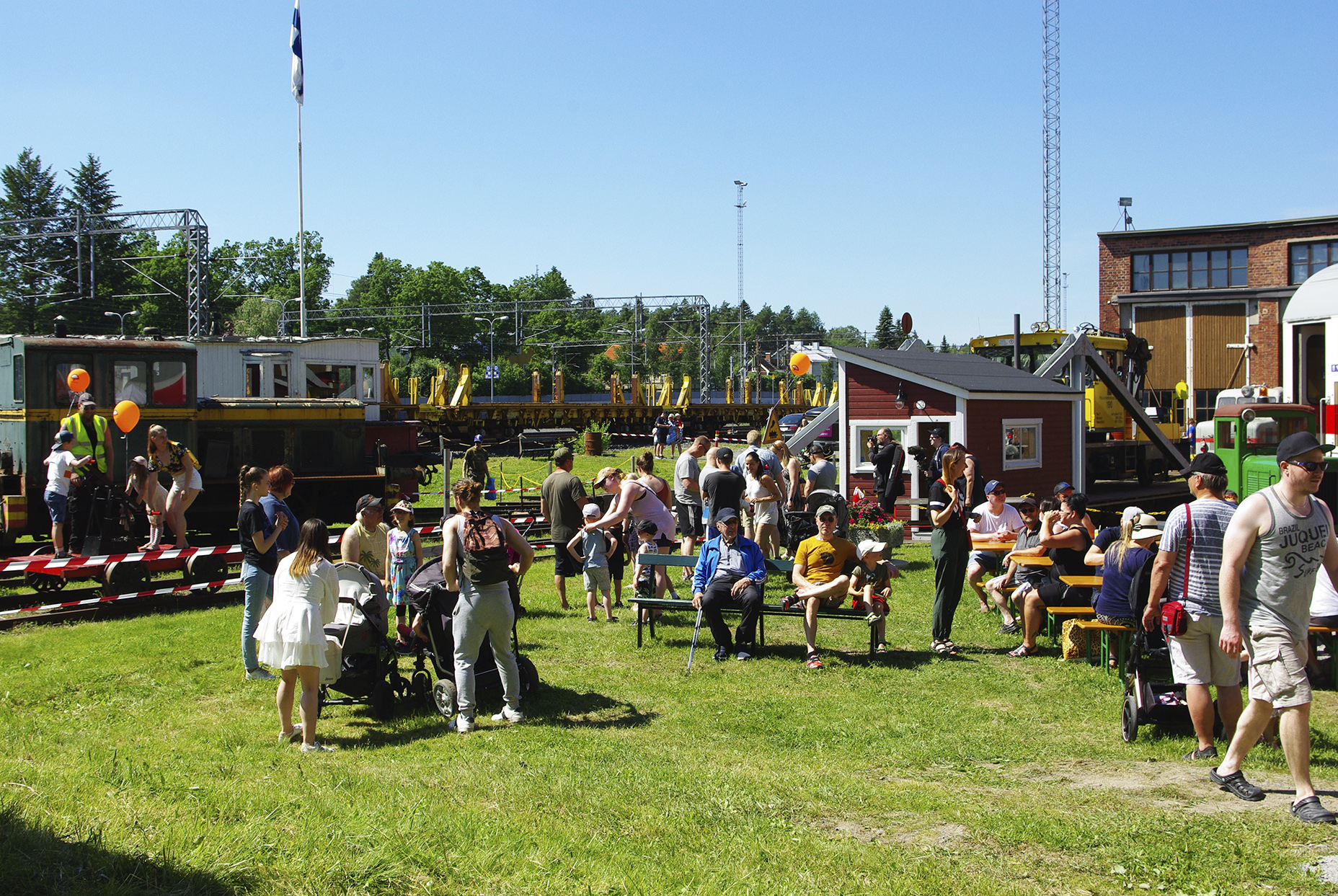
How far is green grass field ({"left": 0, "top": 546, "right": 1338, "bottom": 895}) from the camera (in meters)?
4.15

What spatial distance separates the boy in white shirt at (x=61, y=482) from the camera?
40.9 feet

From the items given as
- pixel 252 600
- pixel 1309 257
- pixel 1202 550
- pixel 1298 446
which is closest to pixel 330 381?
pixel 252 600

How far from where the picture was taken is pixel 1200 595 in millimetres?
5332

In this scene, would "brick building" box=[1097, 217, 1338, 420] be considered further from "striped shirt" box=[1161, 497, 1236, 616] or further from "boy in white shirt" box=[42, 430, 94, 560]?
"striped shirt" box=[1161, 497, 1236, 616]

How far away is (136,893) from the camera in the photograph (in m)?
3.80

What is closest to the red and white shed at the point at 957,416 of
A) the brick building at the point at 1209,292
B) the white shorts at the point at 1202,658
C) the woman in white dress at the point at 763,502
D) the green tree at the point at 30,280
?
the woman in white dress at the point at 763,502

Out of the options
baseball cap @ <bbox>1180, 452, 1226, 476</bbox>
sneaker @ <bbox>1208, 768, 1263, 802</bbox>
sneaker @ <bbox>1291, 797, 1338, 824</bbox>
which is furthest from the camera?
baseball cap @ <bbox>1180, 452, 1226, 476</bbox>

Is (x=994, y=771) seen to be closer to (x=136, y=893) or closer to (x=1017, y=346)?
(x=136, y=893)

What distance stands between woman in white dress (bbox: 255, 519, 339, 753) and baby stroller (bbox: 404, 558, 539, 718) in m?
0.87

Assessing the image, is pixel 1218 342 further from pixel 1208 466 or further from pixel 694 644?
pixel 1208 466

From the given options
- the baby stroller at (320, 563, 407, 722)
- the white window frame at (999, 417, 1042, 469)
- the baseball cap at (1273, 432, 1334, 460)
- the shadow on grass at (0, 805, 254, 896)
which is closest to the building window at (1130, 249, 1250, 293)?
the white window frame at (999, 417, 1042, 469)

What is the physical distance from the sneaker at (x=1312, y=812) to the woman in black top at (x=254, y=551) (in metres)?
6.27

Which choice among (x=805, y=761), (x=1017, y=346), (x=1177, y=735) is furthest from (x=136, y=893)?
(x=1017, y=346)

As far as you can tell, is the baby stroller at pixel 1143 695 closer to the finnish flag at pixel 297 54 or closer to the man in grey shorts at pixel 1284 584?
the man in grey shorts at pixel 1284 584
